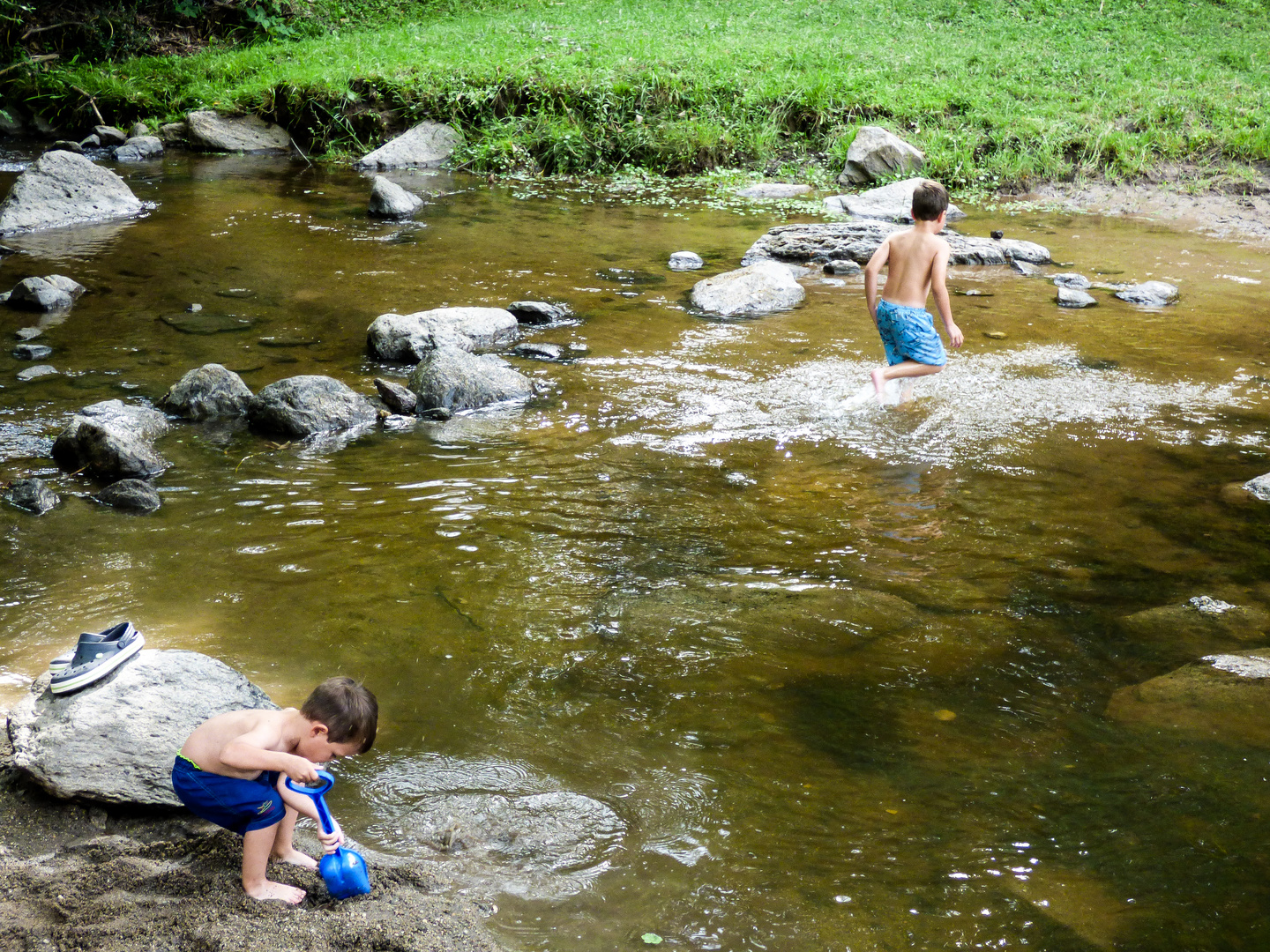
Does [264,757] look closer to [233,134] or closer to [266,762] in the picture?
[266,762]

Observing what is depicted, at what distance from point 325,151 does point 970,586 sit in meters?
14.8

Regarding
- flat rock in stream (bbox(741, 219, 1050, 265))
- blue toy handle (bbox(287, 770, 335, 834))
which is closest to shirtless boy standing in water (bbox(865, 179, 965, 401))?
flat rock in stream (bbox(741, 219, 1050, 265))

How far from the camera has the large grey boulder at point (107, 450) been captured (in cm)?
528

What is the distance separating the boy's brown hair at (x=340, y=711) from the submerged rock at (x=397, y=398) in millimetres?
3971

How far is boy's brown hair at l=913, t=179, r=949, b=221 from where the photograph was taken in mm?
6156

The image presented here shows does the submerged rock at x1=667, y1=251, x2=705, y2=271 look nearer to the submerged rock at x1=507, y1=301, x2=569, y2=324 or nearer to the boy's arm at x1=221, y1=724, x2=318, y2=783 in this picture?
the submerged rock at x1=507, y1=301, x2=569, y2=324

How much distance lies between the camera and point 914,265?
6.45m

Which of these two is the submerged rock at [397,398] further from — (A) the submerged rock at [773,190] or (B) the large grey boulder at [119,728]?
(A) the submerged rock at [773,190]

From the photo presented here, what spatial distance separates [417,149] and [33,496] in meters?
12.1

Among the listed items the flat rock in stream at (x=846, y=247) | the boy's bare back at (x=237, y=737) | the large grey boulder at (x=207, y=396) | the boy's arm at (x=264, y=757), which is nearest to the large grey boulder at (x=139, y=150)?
the flat rock in stream at (x=846, y=247)

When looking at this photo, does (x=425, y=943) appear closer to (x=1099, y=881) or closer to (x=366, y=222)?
(x=1099, y=881)

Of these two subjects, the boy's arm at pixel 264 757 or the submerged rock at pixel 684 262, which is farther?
the submerged rock at pixel 684 262

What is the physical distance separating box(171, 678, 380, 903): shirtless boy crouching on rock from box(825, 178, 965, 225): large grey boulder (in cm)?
1074

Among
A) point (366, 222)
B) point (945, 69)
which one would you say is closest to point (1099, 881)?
point (366, 222)
